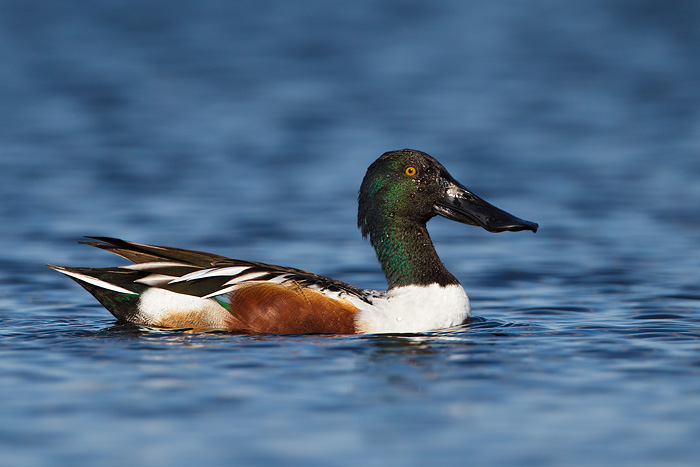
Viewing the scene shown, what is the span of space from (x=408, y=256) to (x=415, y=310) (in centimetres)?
56

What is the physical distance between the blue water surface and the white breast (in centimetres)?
21

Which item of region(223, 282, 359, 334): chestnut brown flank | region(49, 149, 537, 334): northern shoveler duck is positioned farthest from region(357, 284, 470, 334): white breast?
region(223, 282, 359, 334): chestnut brown flank

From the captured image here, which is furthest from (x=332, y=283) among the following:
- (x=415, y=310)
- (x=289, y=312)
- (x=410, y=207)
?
(x=410, y=207)

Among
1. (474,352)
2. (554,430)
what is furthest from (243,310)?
(554,430)

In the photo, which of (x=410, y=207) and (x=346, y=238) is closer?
(x=410, y=207)

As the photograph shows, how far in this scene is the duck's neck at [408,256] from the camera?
27.5ft

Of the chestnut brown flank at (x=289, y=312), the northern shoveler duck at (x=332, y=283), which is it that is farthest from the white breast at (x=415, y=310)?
the chestnut brown flank at (x=289, y=312)

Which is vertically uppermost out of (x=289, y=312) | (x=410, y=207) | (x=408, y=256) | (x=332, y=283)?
(x=410, y=207)

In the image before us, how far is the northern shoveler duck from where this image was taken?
7.84 metres

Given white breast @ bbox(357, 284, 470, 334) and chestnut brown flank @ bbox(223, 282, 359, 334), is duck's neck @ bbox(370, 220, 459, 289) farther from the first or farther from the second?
chestnut brown flank @ bbox(223, 282, 359, 334)

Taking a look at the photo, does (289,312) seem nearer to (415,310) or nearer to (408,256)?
(415,310)

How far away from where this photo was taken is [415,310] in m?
8.04

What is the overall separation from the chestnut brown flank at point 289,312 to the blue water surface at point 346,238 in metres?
0.16

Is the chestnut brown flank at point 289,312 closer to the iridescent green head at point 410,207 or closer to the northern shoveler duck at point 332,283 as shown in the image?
the northern shoveler duck at point 332,283
